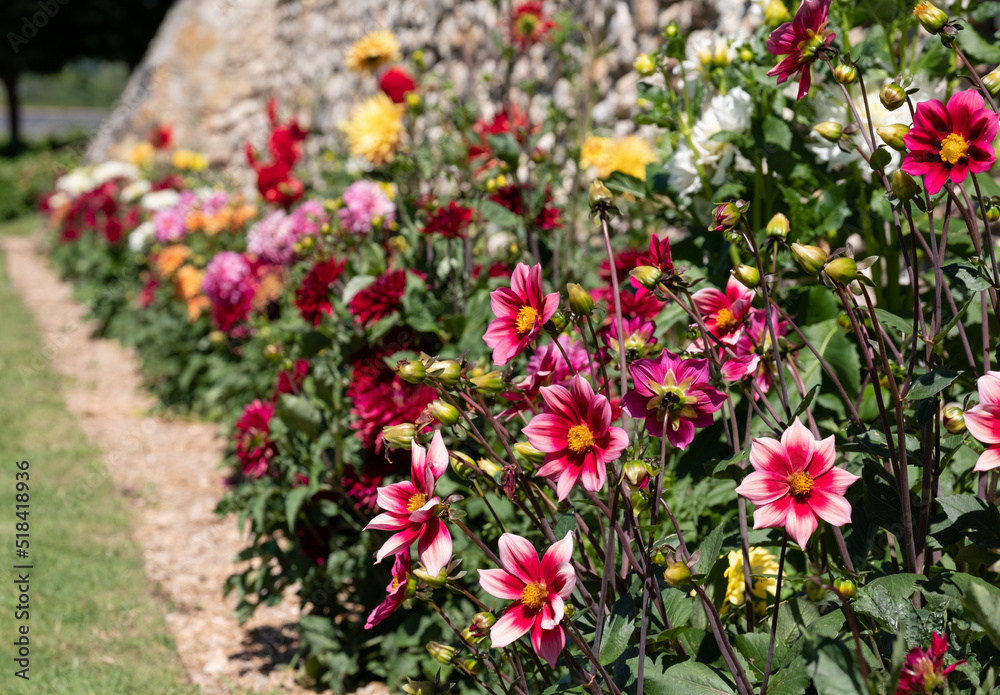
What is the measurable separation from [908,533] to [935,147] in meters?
0.51

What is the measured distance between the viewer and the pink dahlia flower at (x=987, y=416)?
90cm

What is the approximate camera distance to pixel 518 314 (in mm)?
1086

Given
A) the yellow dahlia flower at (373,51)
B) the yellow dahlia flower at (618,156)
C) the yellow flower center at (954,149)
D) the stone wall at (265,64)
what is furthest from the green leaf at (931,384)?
the stone wall at (265,64)

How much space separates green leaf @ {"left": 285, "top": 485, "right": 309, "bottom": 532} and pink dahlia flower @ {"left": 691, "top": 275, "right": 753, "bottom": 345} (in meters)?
1.08

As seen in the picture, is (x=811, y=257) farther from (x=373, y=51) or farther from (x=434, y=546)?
(x=373, y=51)

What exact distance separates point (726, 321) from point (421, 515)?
57 cm

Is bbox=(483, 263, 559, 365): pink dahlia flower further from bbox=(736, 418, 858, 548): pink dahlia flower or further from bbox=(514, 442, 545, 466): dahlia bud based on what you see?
bbox=(736, 418, 858, 548): pink dahlia flower

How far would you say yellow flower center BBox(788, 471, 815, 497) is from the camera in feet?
2.94

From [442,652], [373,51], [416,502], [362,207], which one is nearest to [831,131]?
[416,502]

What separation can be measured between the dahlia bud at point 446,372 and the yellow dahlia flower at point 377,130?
5.79ft

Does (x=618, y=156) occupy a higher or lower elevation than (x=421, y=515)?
lower

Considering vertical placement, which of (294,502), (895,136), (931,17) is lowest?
(294,502)

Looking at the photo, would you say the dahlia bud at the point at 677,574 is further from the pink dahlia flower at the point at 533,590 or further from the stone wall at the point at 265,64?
the stone wall at the point at 265,64

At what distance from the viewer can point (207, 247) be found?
4.57 m
